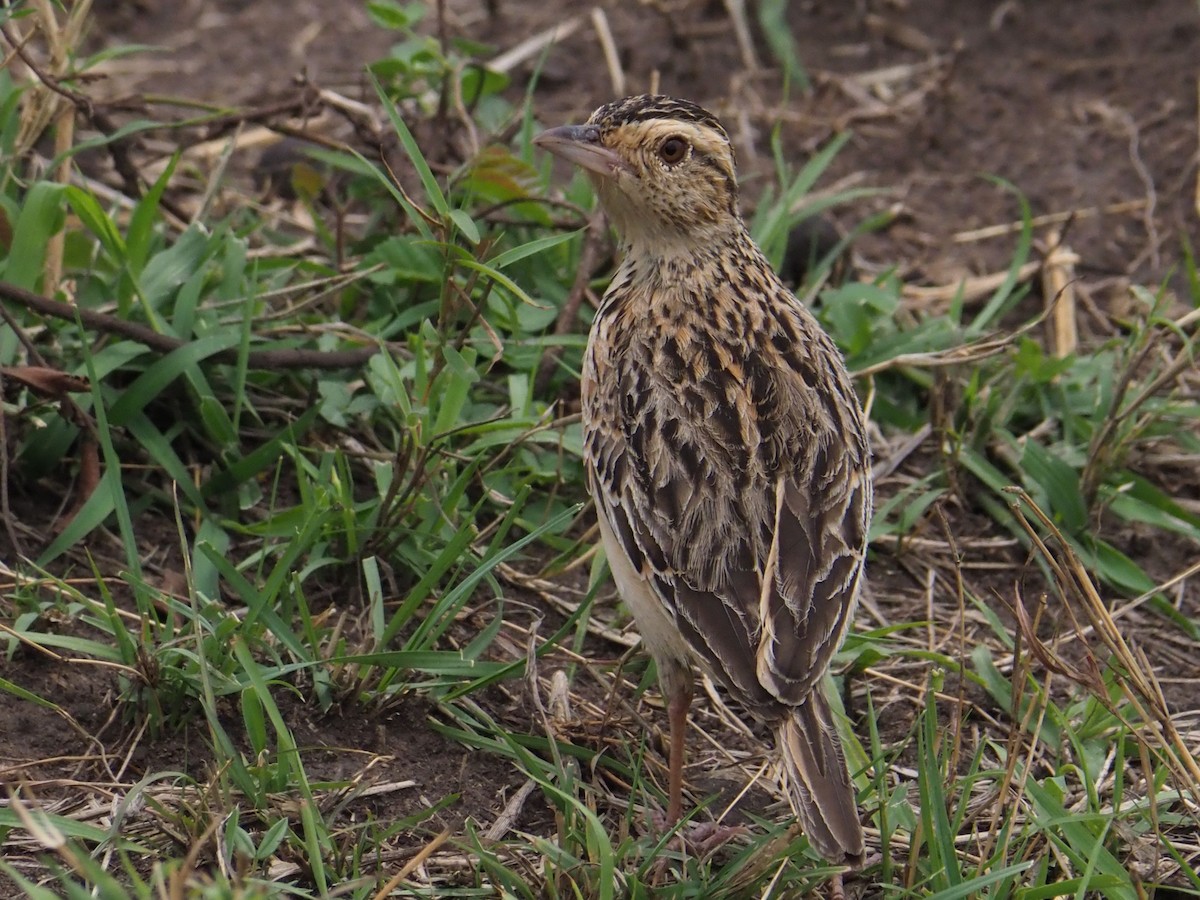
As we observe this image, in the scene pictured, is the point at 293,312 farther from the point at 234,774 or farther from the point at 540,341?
the point at 234,774

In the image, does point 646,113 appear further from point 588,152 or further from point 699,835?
point 699,835

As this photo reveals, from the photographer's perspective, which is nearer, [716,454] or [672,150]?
[716,454]

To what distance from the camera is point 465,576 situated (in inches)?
207

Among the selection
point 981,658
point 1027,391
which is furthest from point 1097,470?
point 981,658

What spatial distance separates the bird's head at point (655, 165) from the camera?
521cm

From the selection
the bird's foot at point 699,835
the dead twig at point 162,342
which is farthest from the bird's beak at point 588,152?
the bird's foot at point 699,835

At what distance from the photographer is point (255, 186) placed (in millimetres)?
7578

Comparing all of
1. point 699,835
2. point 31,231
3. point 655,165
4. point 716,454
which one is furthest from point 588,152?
point 699,835

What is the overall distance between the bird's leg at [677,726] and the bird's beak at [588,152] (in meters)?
1.68

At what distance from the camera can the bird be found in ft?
14.0

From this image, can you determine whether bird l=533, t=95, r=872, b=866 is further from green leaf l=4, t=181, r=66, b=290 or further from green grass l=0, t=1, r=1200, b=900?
green leaf l=4, t=181, r=66, b=290

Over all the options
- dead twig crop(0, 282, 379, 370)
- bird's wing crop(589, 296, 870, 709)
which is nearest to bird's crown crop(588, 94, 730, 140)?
bird's wing crop(589, 296, 870, 709)

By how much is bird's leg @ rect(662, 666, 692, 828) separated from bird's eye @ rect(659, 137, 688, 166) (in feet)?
5.64

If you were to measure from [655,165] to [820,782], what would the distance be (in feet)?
7.17
